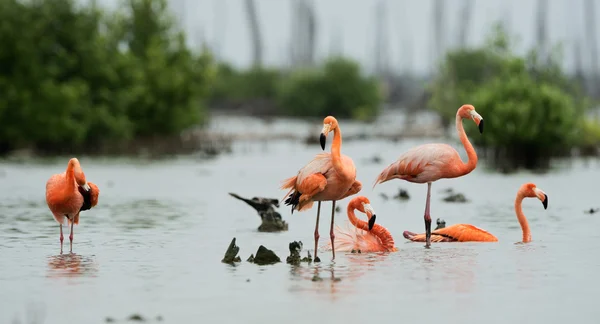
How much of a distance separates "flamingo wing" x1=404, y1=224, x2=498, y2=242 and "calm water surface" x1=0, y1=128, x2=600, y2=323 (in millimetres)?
146

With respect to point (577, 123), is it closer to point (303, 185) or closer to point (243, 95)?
point (303, 185)

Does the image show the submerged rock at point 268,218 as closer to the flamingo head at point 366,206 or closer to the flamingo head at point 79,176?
the flamingo head at point 366,206

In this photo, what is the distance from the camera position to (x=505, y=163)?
39.1m

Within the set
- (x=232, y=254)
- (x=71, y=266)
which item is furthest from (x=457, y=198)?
(x=71, y=266)

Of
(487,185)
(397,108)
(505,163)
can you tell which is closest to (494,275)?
(487,185)

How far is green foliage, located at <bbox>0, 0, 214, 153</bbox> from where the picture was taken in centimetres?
4750

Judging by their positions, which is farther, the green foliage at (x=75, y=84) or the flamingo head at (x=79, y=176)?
the green foliage at (x=75, y=84)

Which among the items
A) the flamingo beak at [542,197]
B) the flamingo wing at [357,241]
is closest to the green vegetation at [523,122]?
the flamingo beak at [542,197]

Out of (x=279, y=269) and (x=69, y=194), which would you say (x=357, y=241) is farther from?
(x=69, y=194)

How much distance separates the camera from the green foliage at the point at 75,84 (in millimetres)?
47500

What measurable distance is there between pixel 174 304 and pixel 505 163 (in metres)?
28.9

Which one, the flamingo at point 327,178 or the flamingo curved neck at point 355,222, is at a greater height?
the flamingo at point 327,178

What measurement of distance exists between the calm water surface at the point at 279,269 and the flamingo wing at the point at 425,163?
41.2 inches

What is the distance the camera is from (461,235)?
54.7 ft
